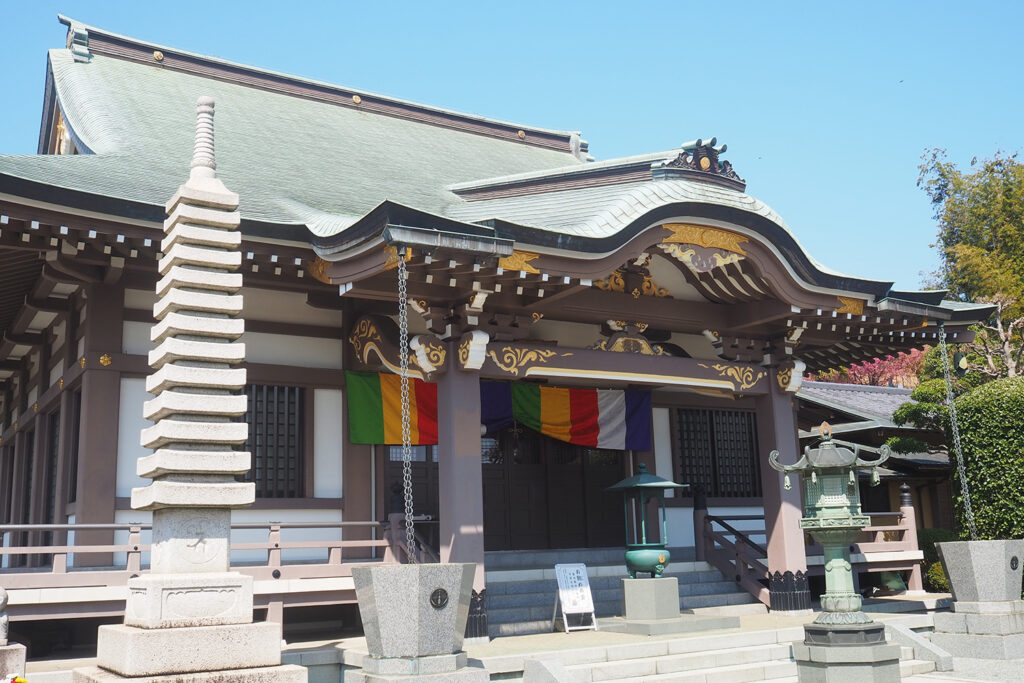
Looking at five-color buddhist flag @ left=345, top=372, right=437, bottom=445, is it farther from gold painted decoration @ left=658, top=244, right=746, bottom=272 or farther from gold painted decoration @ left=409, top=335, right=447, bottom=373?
gold painted decoration @ left=658, top=244, right=746, bottom=272

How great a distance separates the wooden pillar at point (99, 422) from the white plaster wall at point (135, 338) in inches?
4.9

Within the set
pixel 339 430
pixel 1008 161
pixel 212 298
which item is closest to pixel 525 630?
pixel 339 430

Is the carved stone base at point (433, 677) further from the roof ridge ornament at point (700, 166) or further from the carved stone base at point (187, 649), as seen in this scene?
the roof ridge ornament at point (700, 166)

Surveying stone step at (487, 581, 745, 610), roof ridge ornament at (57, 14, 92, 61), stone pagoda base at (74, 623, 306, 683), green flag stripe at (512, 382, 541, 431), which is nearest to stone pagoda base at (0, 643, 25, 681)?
stone pagoda base at (74, 623, 306, 683)

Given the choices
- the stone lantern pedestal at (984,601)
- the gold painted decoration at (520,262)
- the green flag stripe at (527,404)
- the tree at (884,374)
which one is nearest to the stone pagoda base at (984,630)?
the stone lantern pedestal at (984,601)

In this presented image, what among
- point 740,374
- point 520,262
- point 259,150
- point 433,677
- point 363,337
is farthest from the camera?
point 259,150

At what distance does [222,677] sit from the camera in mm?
5832

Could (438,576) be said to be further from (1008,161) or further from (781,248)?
(1008,161)

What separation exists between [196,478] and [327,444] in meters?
5.44

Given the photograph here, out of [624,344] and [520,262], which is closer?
[520,262]

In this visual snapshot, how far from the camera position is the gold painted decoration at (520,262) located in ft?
32.7

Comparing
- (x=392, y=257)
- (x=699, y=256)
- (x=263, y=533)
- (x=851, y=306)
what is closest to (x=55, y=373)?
(x=263, y=533)

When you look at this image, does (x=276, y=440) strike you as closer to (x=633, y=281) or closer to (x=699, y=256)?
(x=633, y=281)

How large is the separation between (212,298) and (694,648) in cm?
623
